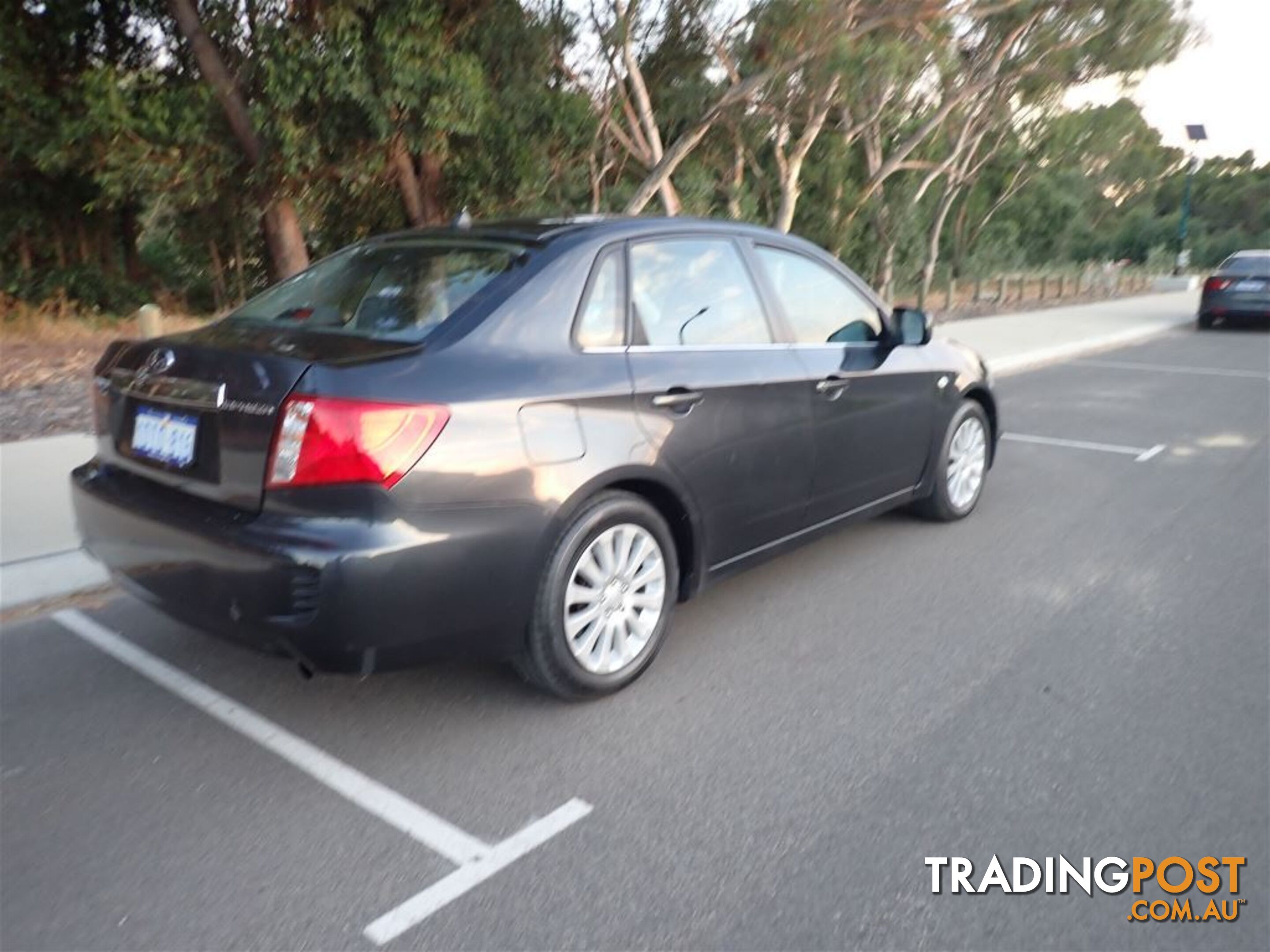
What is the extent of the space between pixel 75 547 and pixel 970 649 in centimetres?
412

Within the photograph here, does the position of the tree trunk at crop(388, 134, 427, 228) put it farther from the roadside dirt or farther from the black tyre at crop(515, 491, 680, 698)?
the black tyre at crop(515, 491, 680, 698)

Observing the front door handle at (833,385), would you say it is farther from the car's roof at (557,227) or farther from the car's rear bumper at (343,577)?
the car's rear bumper at (343,577)

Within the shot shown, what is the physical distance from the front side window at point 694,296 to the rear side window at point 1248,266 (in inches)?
734

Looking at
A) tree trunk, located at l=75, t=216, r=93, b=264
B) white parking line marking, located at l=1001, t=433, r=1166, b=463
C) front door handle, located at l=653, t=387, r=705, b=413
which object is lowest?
white parking line marking, located at l=1001, t=433, r=1166, b=463

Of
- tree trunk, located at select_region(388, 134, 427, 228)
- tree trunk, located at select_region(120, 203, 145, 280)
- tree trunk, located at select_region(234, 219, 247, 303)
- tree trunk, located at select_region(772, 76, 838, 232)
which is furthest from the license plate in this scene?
tree trunk, located at select_region(120, 203, 145, 280)

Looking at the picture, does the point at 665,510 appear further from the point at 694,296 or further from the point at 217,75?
the point at 217,75

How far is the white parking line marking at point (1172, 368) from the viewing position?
12750mm

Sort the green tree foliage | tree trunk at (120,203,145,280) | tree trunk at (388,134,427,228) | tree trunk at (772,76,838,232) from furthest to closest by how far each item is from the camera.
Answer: tree trunk at (120,203,145,280) → tree trunk at (772,76,838,232) → tree trunk at (388,134,427,228) → the green tree foliage

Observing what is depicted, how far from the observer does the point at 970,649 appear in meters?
4.15

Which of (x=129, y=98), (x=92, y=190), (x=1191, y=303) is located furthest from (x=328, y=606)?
(x=1191, y=303)

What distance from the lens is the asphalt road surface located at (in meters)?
2.57

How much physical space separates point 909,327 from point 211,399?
324 cm

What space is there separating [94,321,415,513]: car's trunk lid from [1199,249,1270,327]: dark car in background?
65.3 feet

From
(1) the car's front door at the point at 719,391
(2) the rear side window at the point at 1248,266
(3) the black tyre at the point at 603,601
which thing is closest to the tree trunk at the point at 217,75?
(1) the car's front door at the point at 719,391
